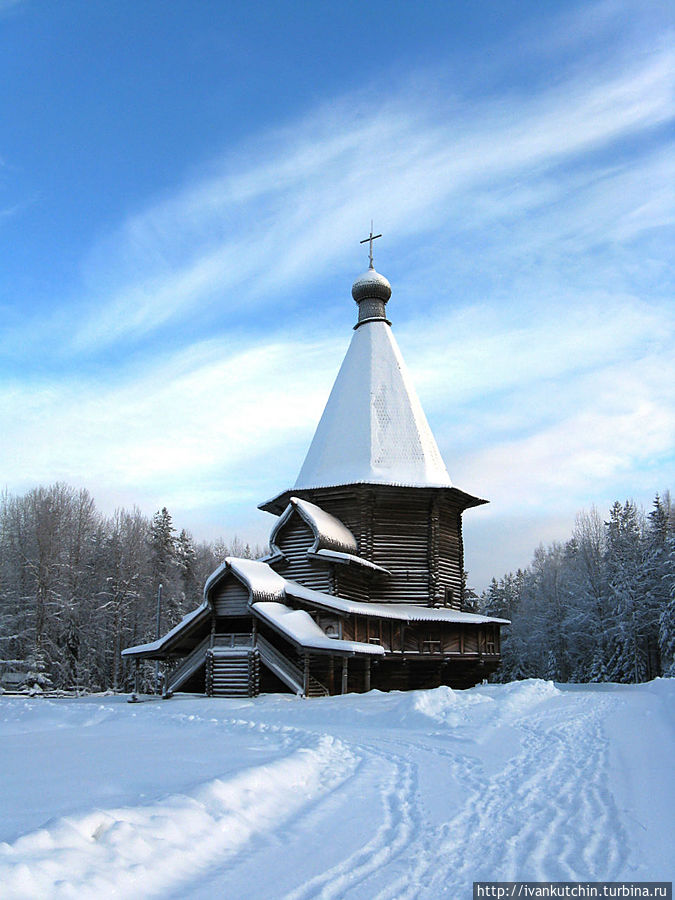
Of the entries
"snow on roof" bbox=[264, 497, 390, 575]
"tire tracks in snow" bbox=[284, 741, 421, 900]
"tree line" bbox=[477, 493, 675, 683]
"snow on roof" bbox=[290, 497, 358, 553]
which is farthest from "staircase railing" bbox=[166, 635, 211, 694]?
"tree line" bbox=[477, 493, 675, 683]

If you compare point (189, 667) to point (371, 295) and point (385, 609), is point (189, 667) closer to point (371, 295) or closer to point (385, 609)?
point (385, 609)

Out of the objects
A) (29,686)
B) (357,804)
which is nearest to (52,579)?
(29,686)

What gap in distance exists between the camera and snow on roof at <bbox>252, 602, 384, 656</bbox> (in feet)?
61.8

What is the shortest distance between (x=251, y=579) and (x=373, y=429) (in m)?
9.85

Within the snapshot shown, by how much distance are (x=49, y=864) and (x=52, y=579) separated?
1316 inches

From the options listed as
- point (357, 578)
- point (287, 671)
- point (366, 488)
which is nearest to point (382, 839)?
point (287, 671)

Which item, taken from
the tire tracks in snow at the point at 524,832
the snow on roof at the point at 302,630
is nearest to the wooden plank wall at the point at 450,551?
the snow on roof at the point at 302,630

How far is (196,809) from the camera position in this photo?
5.18 meters

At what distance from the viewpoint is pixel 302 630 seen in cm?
1961

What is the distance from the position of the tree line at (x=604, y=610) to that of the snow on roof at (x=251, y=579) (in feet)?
64.0

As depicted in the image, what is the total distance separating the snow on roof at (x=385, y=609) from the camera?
20.9 m

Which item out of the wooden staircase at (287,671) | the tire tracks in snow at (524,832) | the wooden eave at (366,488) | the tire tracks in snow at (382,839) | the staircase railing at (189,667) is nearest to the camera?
the tire tracks in snow at (382,839)

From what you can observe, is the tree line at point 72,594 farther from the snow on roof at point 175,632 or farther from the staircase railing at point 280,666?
the staircase railing at point 280,666

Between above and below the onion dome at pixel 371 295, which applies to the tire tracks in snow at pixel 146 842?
below
